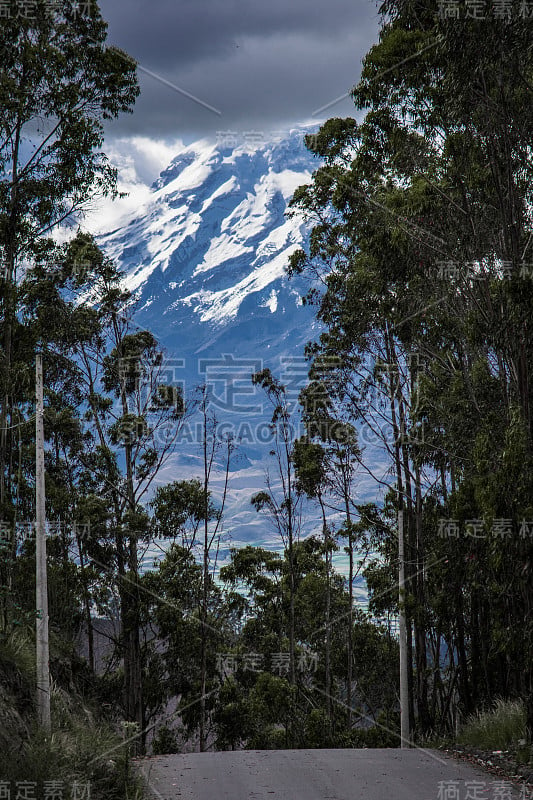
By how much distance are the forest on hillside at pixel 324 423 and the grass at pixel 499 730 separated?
0.57 metres

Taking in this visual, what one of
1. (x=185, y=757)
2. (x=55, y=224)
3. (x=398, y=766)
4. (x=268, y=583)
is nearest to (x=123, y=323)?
(x=55, y=224)

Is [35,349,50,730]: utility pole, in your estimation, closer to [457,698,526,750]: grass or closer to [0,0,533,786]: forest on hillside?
[0,0,533,786]: forest on hillside

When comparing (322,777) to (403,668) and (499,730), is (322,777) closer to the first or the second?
(499,730)

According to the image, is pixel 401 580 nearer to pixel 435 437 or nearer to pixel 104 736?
pixel 435 437

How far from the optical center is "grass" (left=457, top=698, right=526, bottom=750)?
12477 mm

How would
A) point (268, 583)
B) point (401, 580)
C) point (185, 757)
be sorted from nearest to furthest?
point (185, 757) < point (401, 580) < point (268, 583)

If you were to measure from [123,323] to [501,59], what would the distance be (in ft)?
61.4

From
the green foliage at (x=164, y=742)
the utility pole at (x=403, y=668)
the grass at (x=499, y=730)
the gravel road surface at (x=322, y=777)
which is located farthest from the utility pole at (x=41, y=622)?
the green foliage at (x=164, y=742)

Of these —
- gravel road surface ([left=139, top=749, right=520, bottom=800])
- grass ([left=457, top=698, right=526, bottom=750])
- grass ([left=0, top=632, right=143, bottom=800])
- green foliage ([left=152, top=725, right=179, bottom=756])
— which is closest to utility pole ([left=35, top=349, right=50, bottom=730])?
grass ([left=0, top=632, right=143, bottom=800])

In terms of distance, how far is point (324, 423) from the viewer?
25.4 metres

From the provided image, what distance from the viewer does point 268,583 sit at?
34156 mm

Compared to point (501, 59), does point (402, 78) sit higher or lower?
higher

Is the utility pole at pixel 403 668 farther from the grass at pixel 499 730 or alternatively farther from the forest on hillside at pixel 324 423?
the grass at pixel 499 730

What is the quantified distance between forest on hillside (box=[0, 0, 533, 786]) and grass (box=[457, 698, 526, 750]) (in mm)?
572
